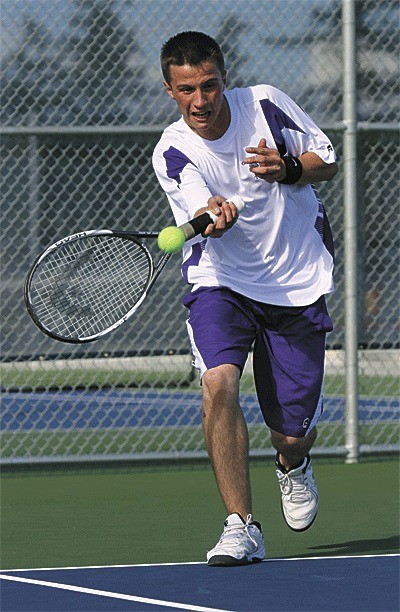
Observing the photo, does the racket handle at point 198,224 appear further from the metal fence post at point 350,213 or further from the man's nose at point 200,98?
the metal fence post at point 350,213

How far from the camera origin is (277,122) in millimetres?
5613

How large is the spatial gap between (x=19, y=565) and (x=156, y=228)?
444cm

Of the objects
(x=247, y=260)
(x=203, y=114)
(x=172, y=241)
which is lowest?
(x=172, y=241)

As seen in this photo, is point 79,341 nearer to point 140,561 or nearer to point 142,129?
point 140,561

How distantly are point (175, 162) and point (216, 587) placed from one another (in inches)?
60.9

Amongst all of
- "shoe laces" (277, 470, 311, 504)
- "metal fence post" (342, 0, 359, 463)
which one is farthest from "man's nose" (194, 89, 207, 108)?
"metal fence post" (342, 0, 359, 463)

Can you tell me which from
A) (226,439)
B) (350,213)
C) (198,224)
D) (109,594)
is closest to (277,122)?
(198,224)

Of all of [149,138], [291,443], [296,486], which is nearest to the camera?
[291,443]

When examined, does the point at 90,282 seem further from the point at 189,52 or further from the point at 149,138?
the point at 149,138

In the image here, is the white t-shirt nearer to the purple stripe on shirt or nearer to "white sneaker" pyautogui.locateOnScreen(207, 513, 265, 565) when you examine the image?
the purple stripe on shirt

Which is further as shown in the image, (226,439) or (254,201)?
(254,201)

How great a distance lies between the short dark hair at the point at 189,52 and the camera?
17.6 feet

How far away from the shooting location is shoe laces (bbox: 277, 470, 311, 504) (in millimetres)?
5922

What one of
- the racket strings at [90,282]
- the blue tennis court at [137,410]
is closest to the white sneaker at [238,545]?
the racket strings at [90,282]
